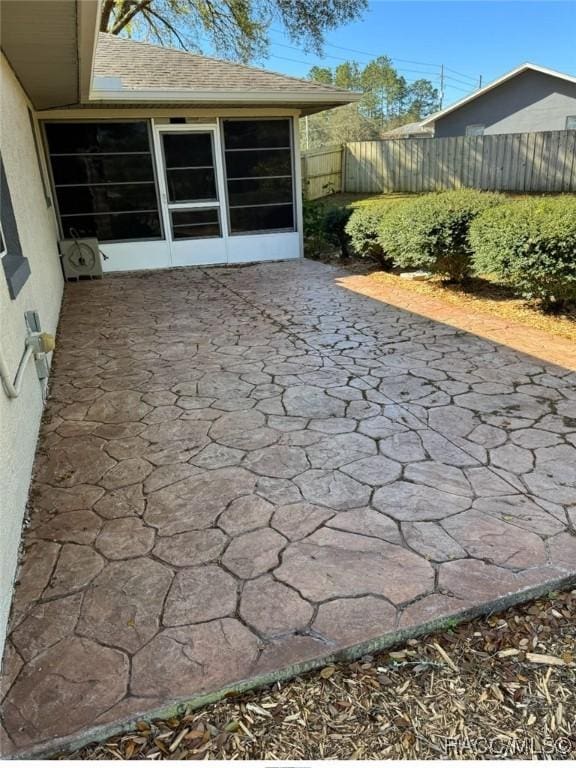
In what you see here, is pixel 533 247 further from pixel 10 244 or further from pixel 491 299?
pixel 10 244

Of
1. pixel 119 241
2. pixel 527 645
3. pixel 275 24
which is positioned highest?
pixel 275 24

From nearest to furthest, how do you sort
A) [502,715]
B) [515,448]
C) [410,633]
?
[502,715] < [410,633] < [515,448]

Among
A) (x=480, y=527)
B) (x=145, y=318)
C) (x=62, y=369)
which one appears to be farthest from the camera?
(x=145, y=318)

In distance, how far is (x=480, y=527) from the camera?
2.49 metres

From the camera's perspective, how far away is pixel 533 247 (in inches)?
213

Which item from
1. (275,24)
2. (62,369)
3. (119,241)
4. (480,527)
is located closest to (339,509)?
(480,527)

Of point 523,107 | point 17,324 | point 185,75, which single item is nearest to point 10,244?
point 17,324

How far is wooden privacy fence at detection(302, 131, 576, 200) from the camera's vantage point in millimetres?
14047

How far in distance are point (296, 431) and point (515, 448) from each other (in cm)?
135

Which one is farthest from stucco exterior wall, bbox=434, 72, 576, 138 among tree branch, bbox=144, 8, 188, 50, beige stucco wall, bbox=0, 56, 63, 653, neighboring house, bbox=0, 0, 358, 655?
beige stucco wall, bbox=0, 56, 63, 653

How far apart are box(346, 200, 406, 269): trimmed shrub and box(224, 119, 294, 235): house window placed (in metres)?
1.63

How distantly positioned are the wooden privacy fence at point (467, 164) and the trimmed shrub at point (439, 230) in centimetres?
890

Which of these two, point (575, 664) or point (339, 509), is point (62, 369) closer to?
point (339, 509)

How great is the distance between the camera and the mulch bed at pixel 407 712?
1.58 metres
